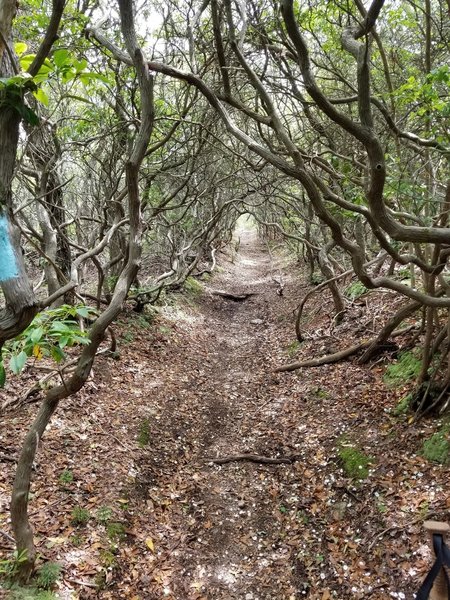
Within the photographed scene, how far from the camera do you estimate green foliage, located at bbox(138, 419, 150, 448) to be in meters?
6.08

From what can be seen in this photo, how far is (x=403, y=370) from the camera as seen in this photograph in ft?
21.0

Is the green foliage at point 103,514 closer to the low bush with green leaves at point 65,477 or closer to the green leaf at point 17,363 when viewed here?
the low bush with green leaves at point 65,477

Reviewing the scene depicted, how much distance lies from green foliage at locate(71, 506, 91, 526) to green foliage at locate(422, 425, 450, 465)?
3837mm

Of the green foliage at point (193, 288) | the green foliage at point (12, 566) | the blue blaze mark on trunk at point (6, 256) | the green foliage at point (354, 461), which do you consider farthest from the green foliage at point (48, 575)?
the green foliage at point (193, 288)

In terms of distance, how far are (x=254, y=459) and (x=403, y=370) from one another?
8.86ft

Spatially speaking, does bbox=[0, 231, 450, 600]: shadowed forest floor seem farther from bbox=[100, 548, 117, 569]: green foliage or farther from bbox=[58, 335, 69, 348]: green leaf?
bbox=[58, 335, 69, 348]: green leaf

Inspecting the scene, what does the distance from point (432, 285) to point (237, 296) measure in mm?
11113

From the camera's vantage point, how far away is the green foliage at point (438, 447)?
14.8 feet

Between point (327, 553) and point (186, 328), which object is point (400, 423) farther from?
point (186, 328)

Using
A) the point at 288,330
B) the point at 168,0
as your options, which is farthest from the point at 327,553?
the point at 168,0

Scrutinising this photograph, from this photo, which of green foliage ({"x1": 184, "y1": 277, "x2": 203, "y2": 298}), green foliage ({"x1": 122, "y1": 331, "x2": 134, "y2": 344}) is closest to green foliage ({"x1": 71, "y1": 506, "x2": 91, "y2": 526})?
green foliage ({"x1": 122, "y1": 331, "x2": 134, "y2": 344})

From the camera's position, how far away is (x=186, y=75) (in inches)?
187

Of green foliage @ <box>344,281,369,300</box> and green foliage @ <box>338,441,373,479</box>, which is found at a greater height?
green foliage @ <box>344,281,369,300</box>

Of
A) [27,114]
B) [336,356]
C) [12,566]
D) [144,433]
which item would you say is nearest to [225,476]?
[144,433]
